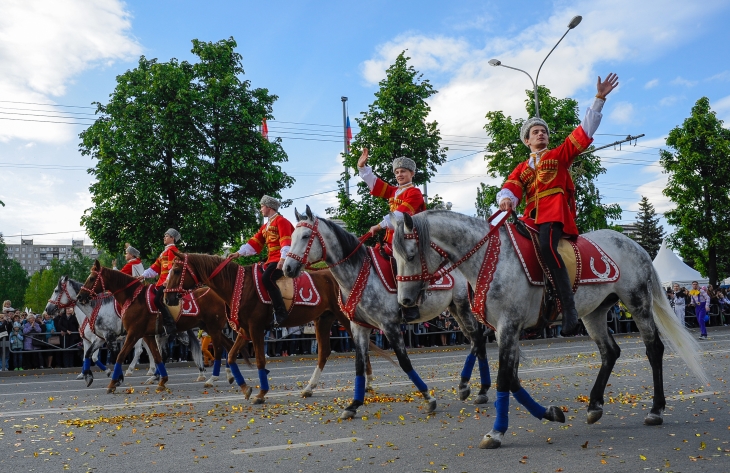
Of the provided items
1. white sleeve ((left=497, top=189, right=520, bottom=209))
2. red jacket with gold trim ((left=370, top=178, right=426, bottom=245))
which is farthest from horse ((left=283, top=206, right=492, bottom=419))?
white sleeve ((left=497, top=189, right=520, bottom=209))

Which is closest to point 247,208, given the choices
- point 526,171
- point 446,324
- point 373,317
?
point 446,324

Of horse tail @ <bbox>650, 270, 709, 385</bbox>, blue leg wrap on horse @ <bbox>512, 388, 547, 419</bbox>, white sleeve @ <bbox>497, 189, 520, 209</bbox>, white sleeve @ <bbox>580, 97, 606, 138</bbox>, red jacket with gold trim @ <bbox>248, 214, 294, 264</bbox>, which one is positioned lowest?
blue leg wrap on horse @ <bbox>512, 388, 547, 419</bbox>

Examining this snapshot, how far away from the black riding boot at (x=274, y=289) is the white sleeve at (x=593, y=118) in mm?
6131

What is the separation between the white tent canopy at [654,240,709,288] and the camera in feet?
127

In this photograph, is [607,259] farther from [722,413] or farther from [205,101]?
[205,101]

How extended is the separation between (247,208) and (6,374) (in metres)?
14.8

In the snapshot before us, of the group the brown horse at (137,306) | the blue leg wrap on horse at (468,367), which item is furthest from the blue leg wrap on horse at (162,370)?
the blue leg wrap on horse at (468,367)

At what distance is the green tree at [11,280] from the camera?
347ft

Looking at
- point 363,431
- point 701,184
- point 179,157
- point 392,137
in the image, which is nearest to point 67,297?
point 363,431

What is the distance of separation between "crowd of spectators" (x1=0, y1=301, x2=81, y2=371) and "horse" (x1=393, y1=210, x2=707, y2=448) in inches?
634

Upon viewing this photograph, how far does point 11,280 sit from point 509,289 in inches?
4501

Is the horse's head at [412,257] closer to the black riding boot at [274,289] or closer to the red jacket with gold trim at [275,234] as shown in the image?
the black riding boot at [274,289]

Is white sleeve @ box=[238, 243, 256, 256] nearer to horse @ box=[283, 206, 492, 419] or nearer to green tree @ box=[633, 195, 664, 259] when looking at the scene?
horse @ box=[283, 206, 492, 419]

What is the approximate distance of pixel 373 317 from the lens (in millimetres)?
9930
